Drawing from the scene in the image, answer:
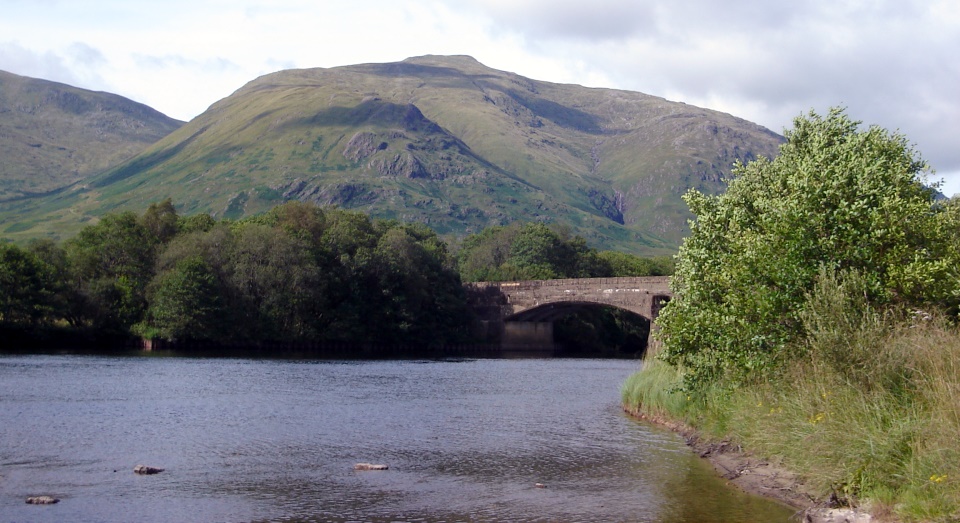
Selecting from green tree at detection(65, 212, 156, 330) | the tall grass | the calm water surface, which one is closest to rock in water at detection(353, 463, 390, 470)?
the calm water surface

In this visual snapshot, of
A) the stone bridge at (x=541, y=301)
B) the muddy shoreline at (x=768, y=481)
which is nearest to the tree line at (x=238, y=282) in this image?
the stone bridge at (x=541, y=301)

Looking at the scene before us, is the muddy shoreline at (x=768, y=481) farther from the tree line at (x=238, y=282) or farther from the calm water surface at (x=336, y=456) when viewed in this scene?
the tree line at (x=238, y=282)

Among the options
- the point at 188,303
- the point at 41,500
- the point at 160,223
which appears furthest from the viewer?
the point at 160,223

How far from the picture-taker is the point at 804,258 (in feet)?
93.7

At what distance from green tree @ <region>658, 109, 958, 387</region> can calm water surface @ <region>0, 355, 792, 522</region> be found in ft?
12.1

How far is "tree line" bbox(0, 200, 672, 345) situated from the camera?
3625 inches

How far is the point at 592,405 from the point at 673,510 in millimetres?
25363

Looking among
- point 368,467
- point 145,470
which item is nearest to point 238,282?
Result: point 145,470

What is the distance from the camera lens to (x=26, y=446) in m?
31.4

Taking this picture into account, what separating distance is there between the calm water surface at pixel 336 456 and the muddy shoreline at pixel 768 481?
462mm

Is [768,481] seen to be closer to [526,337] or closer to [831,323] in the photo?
[831,323]

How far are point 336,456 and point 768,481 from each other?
13.2m

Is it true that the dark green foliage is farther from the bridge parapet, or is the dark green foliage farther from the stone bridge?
the bridge parapet

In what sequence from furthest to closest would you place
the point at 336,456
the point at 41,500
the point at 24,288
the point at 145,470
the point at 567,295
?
the point at 567,295 → the point at 24,288 → the point at 336,456 → the point at 145,470 → the point at 41,500
